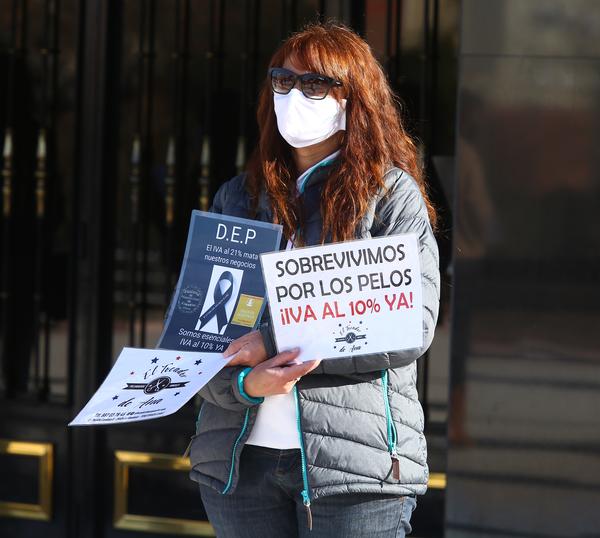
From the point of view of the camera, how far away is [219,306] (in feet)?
7.40

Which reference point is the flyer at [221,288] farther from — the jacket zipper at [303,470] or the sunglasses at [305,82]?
the sunglasses at [305,82]

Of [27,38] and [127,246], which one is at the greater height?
[27,38]

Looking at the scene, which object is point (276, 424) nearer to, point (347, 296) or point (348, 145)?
point (347, 296)

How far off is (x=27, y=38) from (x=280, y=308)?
2743 millimetres

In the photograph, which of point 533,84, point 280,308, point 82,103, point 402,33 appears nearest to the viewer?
point 280,308

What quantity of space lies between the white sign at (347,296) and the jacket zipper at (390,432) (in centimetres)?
12

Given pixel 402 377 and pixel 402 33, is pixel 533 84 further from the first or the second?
pixel 402 377

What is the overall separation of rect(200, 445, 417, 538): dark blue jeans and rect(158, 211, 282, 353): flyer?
0.25 m

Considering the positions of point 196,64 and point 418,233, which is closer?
point 418,233

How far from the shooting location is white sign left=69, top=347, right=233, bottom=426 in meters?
2.16

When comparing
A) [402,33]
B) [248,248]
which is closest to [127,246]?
[402,33]

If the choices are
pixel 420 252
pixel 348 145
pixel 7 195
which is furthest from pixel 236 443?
pixel 7 195

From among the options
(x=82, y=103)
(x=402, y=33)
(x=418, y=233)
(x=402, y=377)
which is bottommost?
(x=402, y=377)

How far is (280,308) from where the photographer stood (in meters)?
2.14
